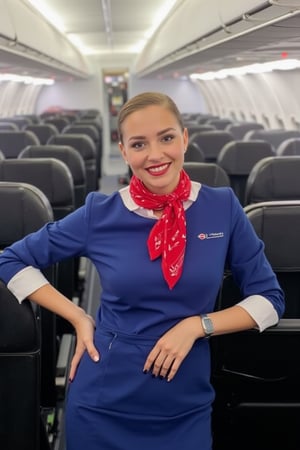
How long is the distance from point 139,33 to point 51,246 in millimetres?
10249

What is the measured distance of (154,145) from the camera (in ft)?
5.61

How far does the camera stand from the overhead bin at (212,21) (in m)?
2.98

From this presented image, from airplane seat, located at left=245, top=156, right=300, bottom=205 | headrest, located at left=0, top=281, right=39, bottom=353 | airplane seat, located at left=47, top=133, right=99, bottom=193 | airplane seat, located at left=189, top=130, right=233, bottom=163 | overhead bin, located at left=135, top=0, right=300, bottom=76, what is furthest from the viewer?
airplane seat, located at left=189, top=130, right=233, bottom=163

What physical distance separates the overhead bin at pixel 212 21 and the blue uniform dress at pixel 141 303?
4.81ft

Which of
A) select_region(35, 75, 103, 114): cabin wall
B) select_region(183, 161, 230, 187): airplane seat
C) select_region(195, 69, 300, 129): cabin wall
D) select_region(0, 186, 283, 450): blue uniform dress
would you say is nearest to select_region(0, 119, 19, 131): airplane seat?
select_region(195, 69, 300, 129): cabin wall

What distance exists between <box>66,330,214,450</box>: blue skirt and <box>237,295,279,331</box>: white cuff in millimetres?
242

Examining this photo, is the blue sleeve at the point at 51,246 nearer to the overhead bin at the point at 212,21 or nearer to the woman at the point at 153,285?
the woman at the point at 153,285

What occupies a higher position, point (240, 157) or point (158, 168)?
point (158, 168)

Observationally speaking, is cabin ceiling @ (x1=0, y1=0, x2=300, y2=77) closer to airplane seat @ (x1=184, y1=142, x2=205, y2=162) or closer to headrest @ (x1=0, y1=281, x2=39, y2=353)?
airplane seat @ (x1=184, y1=142, x2=205, y2=162)

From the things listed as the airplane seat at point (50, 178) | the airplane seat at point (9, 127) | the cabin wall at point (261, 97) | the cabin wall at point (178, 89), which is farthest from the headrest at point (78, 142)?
the cabin wall at point (178, 89)

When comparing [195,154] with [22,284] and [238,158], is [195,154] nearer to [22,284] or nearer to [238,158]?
[238,158]

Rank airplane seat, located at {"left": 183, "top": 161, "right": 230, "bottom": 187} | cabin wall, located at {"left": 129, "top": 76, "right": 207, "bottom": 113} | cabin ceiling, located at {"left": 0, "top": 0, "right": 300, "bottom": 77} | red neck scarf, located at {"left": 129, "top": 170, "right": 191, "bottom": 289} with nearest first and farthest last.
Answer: red neck scarf, located at {"left": 129, "top": 170, "right": 191, "bottom": 289} < airplane seat, located at {"left": 183, "top": 161, "right": 230, "bottom": 187} < cabin ceiling, located at {"left": 0, "top": 0, "right": 300, "bottom": 77} < cabin wall, located at {"left": 129, "top": 76, "right": 207, "bottom": 113}

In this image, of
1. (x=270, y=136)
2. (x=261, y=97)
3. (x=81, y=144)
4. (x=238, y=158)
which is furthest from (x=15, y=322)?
(x=261, y=97)

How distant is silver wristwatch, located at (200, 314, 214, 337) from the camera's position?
5.62 ft
